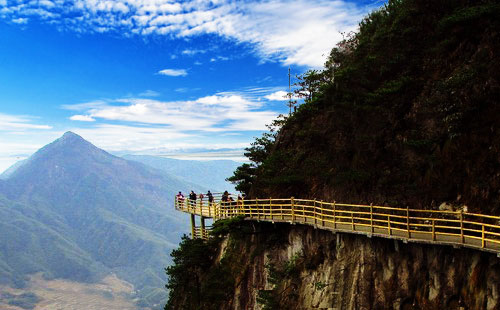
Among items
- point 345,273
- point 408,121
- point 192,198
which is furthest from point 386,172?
point 192,198

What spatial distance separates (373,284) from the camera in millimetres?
20141

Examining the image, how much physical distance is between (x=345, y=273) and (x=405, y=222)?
4.27 meters

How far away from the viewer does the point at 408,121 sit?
25.6m

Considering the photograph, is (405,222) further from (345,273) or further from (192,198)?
(192,198)

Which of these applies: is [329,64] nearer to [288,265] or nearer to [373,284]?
[288,265]

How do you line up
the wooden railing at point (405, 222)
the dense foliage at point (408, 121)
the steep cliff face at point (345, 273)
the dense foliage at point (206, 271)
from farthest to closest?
the dense foliage at point (206, 271) → the dense foliage at point (408, 121) → the steep cliff face at point (345, 273) → the wooden railing at point (405, 222)

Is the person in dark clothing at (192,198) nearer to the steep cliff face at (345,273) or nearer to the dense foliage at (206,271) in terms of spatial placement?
the dense foliage at (206,271)

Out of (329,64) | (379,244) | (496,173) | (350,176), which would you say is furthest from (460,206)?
(329,64)

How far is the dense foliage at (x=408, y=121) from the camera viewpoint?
2081 cm

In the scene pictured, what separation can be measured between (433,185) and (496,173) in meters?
3.53

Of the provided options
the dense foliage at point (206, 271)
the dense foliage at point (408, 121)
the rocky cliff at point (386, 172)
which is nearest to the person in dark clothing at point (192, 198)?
the dense foliage at point (206, 271)

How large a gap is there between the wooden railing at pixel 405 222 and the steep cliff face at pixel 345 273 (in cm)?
61

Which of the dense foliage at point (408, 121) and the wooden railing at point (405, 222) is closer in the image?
the wooden railing at point (405, 222)

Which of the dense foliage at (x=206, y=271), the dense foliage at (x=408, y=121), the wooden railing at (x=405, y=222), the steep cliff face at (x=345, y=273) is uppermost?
the dense foliage at (x=408, y=121)
